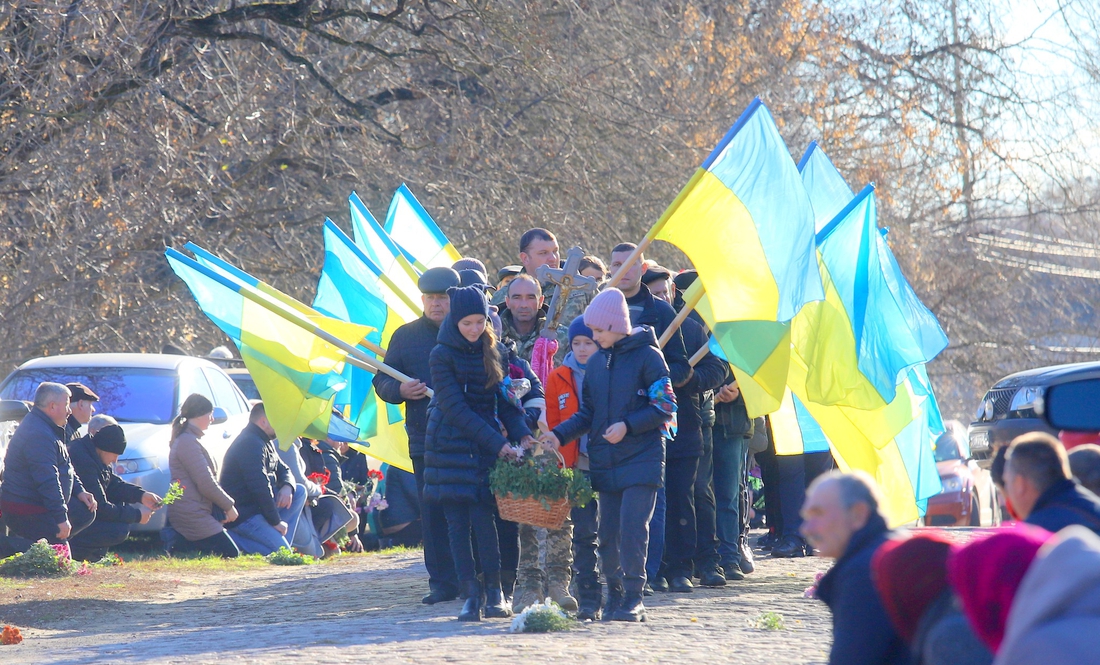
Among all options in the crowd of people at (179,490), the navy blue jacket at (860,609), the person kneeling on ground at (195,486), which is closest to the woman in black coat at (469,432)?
the navy blue jacket at (860,609)

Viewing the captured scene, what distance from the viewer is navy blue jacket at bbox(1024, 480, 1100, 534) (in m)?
3.66

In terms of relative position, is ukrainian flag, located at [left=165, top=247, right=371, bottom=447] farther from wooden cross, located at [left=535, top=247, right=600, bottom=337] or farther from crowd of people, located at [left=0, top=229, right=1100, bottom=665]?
wooden cross, located at [left=535, top=247, right=600, bottom=337]

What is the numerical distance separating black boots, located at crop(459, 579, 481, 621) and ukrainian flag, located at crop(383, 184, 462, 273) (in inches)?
161

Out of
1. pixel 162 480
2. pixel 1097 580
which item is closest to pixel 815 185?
pixel 162 480

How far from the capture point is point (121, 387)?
12.4 metres

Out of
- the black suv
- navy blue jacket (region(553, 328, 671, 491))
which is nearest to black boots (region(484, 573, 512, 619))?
navy blue jacket (region(553, 328, 671, 491))

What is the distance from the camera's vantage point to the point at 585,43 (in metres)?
17.4

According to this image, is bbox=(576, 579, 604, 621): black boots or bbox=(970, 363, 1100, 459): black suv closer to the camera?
bbox=(576, 579, 604, 621): black boots

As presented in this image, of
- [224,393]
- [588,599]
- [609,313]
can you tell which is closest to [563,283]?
[609,313]

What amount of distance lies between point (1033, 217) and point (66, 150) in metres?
16.9

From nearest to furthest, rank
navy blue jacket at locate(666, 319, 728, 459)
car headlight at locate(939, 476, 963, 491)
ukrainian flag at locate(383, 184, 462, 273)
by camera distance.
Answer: navy blue jacket at locate(666, 319, 728, 459)
ukrainian flag at locate(383, 184, 462, 273)
car headlight at locate(939, 476, 963, 491)

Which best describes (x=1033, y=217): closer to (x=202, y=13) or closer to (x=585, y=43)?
(x=585, y=43)

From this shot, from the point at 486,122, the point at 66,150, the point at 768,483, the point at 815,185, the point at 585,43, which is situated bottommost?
the point at 768,483

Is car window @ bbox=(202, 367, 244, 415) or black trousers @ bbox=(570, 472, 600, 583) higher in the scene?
car window @ bbox=(202, 367, 244, 415)
